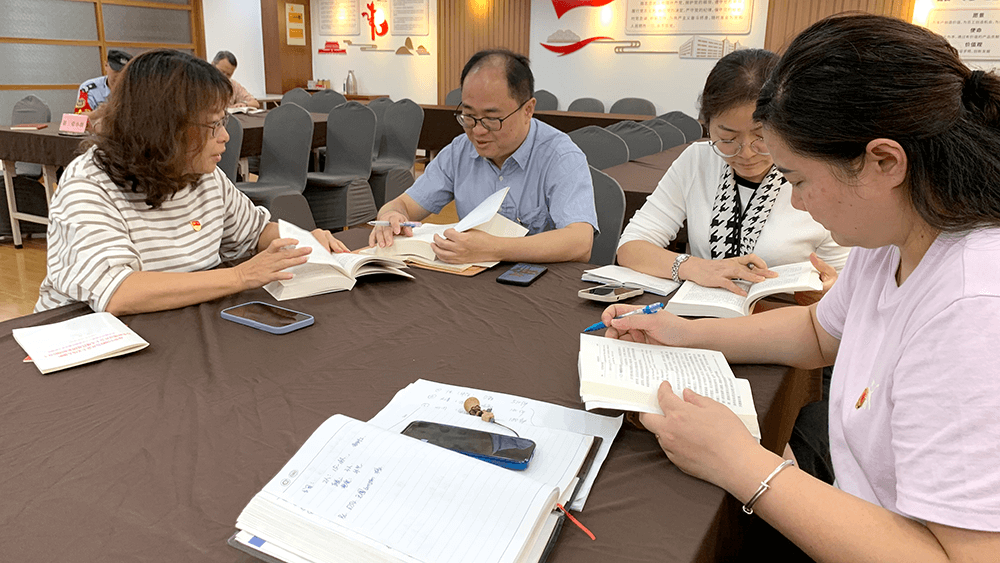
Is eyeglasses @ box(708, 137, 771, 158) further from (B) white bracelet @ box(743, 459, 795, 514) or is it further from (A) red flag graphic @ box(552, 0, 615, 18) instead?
(A) red flag graphic @ box(552, 0, 615, 18)

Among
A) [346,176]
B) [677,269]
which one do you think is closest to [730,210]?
[677,269]

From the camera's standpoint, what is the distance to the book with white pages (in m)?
1.69

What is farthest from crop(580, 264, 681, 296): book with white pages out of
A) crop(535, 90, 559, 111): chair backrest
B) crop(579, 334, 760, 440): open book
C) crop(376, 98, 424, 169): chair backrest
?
crop(535, 90, 559, 111): chair backrest

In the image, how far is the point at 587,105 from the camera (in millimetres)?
8680

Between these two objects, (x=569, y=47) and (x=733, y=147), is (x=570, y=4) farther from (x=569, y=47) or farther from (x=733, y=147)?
(x=733, y=147)

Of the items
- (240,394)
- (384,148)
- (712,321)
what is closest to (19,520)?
(240,394)

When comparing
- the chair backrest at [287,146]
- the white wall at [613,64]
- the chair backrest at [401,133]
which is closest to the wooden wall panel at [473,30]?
the white wall at [613,64]

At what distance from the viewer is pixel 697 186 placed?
6.57 feet

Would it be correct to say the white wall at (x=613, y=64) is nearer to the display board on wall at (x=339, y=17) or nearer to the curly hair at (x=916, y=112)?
the display board on wall at (x=339, y=17)

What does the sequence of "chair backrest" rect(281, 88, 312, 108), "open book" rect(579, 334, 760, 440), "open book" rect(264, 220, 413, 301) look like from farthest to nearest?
"chair backrest" rect(281, 88, 312, 108), "open book" rect(264, 220, 413, 301), "open book" rect(579, 334, 760, 440)

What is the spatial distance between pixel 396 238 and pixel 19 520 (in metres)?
1.29

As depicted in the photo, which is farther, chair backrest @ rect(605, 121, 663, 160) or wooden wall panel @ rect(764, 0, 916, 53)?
wooden wall panel @ rect(764, 0, 916, 53)

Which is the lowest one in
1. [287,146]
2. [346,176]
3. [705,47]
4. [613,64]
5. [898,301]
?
[346,176]

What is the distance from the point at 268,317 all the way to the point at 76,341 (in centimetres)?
34
